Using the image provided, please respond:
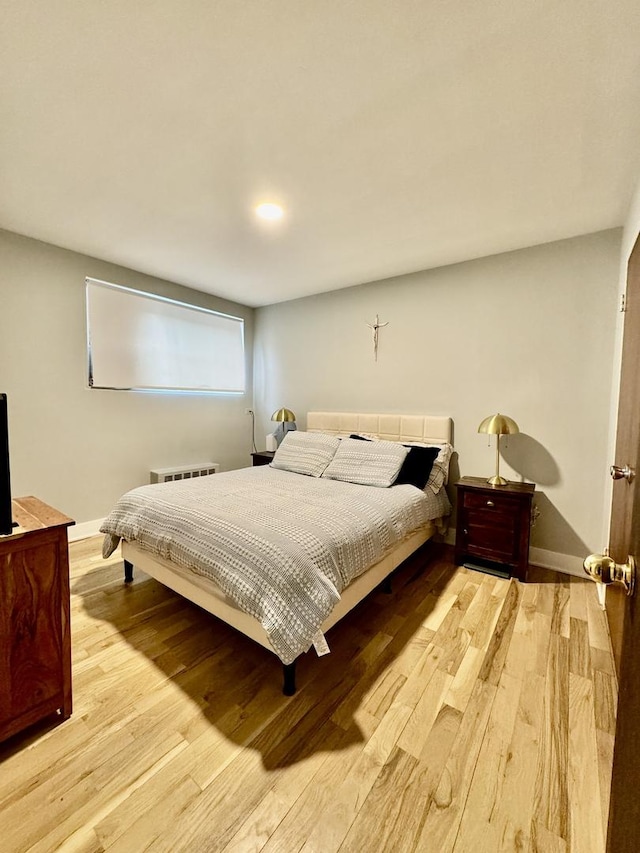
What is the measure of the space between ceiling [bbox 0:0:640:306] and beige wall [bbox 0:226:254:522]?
1.48ft

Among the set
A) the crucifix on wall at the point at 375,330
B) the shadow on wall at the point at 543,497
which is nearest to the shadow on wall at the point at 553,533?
the shadow on wall at the point at 543,497

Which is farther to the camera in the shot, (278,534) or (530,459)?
(530,459)

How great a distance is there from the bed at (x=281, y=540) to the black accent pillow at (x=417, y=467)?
47 mm

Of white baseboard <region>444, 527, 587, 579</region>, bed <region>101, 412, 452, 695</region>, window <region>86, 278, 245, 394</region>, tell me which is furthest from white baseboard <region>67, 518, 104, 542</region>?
white baseboard <region>444, 527, 587, 579</region>

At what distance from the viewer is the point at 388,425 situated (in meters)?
3.51

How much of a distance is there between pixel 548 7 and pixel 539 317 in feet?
6.48

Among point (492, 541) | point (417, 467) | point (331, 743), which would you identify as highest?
point (417, 467)

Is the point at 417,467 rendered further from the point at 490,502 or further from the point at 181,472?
the point at 181,472

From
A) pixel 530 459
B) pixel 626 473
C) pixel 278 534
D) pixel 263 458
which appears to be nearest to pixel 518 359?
pixel 530 459

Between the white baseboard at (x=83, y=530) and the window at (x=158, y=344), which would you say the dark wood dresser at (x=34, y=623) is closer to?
the white baseboard at (x=83, y=530)

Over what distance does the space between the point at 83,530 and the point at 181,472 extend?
1.00 m

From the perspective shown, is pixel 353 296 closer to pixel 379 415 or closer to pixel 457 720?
pixel 379 415

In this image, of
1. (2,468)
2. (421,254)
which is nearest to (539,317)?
(421,254)

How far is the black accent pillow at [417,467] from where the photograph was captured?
283 cm
